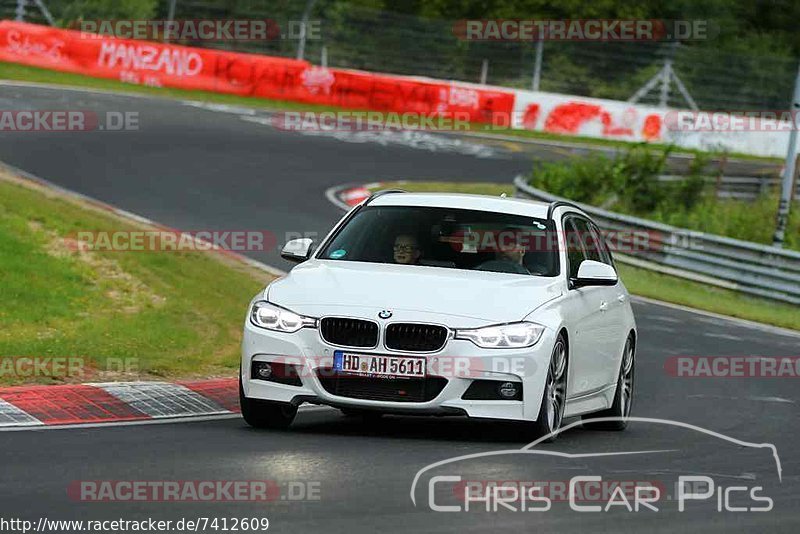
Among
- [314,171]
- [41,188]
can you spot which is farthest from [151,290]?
[314,171]

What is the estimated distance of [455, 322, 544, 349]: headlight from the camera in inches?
377

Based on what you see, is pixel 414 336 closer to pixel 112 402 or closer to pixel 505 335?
pixel 505 335

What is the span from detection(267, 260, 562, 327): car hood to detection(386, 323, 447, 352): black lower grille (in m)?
0.06

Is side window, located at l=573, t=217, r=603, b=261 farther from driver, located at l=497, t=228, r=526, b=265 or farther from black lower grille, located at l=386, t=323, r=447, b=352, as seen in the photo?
black lower grille, located at l=386, t=323, r=447, b=352

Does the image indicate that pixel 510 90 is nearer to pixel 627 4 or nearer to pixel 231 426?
pixel 627 4

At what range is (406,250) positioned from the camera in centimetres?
1086

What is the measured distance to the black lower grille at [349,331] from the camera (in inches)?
378

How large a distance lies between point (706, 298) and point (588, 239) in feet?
40.3

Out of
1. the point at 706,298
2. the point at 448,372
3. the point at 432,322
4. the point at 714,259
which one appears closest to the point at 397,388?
the point at 448,372

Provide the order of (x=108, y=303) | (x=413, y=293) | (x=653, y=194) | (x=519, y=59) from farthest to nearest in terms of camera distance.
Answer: (x=519, y=59) < (x=653, y=194) < (x=108, y=303) < (x=413, y=293)

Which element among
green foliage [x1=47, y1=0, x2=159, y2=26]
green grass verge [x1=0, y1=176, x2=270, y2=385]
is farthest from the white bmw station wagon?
green foliage [x1=47, y1=0, x2=159, y2=26]

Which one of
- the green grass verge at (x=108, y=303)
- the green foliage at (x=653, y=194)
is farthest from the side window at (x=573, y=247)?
the green foliage at (x=653, y=194)

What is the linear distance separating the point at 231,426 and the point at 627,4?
5621 cm

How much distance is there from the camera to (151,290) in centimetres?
1642
